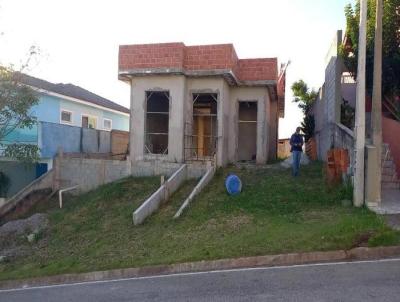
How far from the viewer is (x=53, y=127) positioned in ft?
57.6

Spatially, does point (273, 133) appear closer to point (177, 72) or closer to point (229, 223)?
point (177, 72)

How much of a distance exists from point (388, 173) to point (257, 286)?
783cm

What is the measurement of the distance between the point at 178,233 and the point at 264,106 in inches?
330

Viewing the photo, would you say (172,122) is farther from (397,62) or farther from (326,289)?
(326,289)

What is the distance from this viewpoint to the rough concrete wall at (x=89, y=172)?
15.7 meters

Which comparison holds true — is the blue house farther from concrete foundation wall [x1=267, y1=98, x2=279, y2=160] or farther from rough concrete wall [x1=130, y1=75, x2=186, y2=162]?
concrete foundation wall [x1=267, y1=98, x2=279, y2=160]

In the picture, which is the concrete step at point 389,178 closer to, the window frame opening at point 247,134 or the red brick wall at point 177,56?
the red brick wall at point 177,56

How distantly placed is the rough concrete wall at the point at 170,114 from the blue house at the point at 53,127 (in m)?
3.27

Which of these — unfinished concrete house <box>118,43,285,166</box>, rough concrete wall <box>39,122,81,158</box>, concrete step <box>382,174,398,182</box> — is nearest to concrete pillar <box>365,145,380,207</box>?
concrete step <box>382,174,398,182</box>

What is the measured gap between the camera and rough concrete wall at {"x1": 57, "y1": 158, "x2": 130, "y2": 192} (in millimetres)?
15695

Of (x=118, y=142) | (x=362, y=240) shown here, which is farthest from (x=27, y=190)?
(x=362, y=240)

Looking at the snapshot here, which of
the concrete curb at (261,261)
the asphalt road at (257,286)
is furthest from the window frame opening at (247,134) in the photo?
the asphalt road at (257,286)

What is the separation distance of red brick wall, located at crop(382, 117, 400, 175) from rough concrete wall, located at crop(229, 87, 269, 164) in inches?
183

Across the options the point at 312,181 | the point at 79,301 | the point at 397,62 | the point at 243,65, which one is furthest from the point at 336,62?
the point at 79,301
